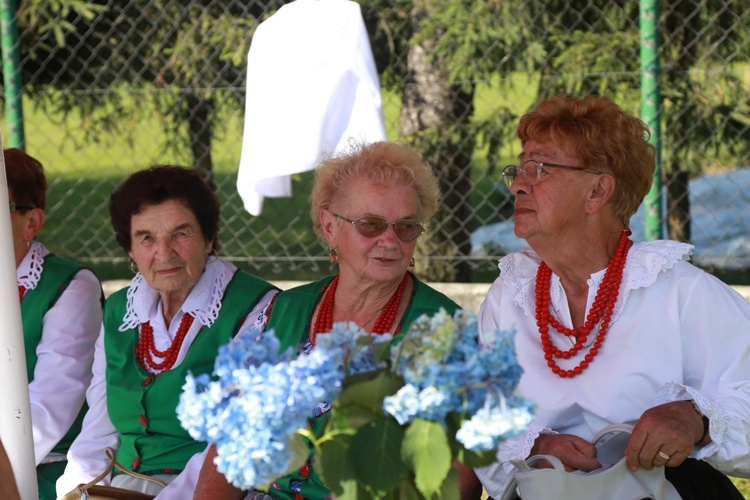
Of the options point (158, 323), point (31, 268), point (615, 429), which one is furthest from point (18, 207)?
point (615, 429)

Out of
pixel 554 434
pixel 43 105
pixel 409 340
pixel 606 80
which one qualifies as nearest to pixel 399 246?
pixel 554 434

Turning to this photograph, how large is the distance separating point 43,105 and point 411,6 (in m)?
2.30

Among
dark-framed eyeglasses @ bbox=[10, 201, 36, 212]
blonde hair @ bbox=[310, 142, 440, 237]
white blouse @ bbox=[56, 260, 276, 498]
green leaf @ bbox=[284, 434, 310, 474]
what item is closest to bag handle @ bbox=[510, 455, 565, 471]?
green leaf @ bbox=[284, 434, 310, 474]

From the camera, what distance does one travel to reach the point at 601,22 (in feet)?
17.3

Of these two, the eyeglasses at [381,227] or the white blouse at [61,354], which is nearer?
the eyeglasses at [381,227]

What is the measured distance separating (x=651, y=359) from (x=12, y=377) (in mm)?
1413

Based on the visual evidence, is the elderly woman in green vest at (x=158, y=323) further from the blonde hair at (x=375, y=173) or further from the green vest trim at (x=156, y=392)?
the blonde hair at (x=375, y=173)

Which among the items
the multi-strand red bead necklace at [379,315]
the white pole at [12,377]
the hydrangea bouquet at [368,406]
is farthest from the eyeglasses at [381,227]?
the hydrangea bouquet at [368,406]

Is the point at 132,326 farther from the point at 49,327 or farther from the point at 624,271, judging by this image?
the point at 624,271

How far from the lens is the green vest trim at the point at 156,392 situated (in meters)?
2.75

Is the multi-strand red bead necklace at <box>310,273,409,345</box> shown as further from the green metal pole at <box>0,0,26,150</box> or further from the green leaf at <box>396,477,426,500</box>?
the green metal pole at <box>0,0,26,150</box>

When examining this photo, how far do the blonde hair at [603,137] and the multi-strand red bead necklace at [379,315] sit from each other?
565mm

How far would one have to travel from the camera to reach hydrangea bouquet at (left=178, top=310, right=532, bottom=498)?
4.37 feet

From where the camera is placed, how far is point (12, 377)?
71.4 inches
